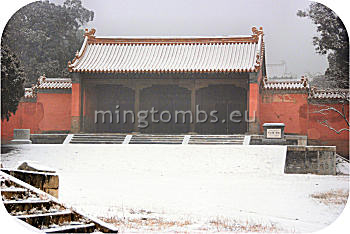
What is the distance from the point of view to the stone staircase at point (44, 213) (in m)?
4.00

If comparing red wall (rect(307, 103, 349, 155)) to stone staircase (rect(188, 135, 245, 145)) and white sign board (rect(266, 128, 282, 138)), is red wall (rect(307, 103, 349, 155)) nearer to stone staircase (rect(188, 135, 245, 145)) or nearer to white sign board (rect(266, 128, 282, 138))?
white sign board (rect(266, 128, 282, 138))

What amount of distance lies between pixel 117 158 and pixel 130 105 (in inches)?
154

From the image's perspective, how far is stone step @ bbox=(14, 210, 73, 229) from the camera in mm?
4020

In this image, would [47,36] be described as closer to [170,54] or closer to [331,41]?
[170,54]

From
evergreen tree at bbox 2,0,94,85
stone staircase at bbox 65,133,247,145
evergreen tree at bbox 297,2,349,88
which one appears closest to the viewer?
evergreen tree at bbox 297,2,349,88

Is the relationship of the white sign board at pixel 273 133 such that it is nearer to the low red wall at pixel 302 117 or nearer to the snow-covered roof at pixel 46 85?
the low red wall at pixel 302 117

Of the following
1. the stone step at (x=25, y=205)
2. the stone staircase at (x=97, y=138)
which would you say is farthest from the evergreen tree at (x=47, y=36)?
the stone step at (x=25, y=205)

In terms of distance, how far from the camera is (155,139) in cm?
1155

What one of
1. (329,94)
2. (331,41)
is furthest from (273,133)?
(331,41)

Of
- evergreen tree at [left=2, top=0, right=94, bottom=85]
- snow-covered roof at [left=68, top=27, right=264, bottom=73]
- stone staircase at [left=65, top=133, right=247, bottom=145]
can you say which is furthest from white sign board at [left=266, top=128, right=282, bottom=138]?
evergreen tree at [left=2, top=0, right=94, bottom=85]

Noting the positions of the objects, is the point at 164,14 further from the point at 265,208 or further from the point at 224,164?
the point at 265,208

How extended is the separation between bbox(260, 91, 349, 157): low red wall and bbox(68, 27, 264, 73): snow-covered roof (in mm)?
1180

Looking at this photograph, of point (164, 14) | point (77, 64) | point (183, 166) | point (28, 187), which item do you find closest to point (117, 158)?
point (183, 166)

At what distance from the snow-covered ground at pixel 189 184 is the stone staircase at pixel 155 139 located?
0.90 metres
